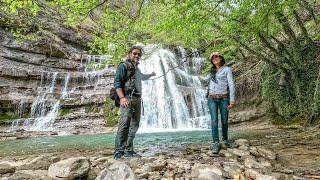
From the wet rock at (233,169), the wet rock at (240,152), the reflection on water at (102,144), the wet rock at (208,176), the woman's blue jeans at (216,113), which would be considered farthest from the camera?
the reflection on water at (102,144)

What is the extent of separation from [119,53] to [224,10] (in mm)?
3757

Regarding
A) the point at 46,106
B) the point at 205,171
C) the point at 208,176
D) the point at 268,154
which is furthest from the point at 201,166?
the point at 46,106

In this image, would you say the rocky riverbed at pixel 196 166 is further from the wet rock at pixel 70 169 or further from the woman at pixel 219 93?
the woman at pixel 219 93

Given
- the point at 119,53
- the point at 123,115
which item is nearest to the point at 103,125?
the point at 119,53

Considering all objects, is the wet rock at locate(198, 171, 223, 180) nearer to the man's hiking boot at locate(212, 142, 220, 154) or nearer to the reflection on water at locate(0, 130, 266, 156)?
the man's hiking boot at locate(212, 142, 220, 154)

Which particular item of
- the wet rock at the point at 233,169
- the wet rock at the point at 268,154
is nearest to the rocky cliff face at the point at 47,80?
the wet rock at the point at 268,154

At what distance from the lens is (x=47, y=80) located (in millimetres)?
22328

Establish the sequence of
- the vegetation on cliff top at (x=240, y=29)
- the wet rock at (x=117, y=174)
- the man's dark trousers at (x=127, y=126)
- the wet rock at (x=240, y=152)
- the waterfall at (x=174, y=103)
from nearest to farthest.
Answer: the wet rock at (x=117, y=174) < the wet rock at (x=240, y=152) < the man's dark trousers at (x=127, y=126) < the vegetation on cliff top at (x=240, y=29) < the waterfall at (x=174, y=103)

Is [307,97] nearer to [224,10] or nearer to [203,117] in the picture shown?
[224,10]

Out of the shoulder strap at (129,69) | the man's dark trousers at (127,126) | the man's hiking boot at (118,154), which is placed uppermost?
the shoulder strap at (129,69)

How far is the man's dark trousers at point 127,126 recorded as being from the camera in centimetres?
673

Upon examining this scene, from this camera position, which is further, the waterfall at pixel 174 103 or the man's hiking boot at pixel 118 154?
the waterfall at pixel 174 103

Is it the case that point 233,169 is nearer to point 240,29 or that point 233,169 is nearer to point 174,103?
point 240,29

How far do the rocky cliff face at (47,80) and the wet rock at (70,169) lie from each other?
1452 cm
